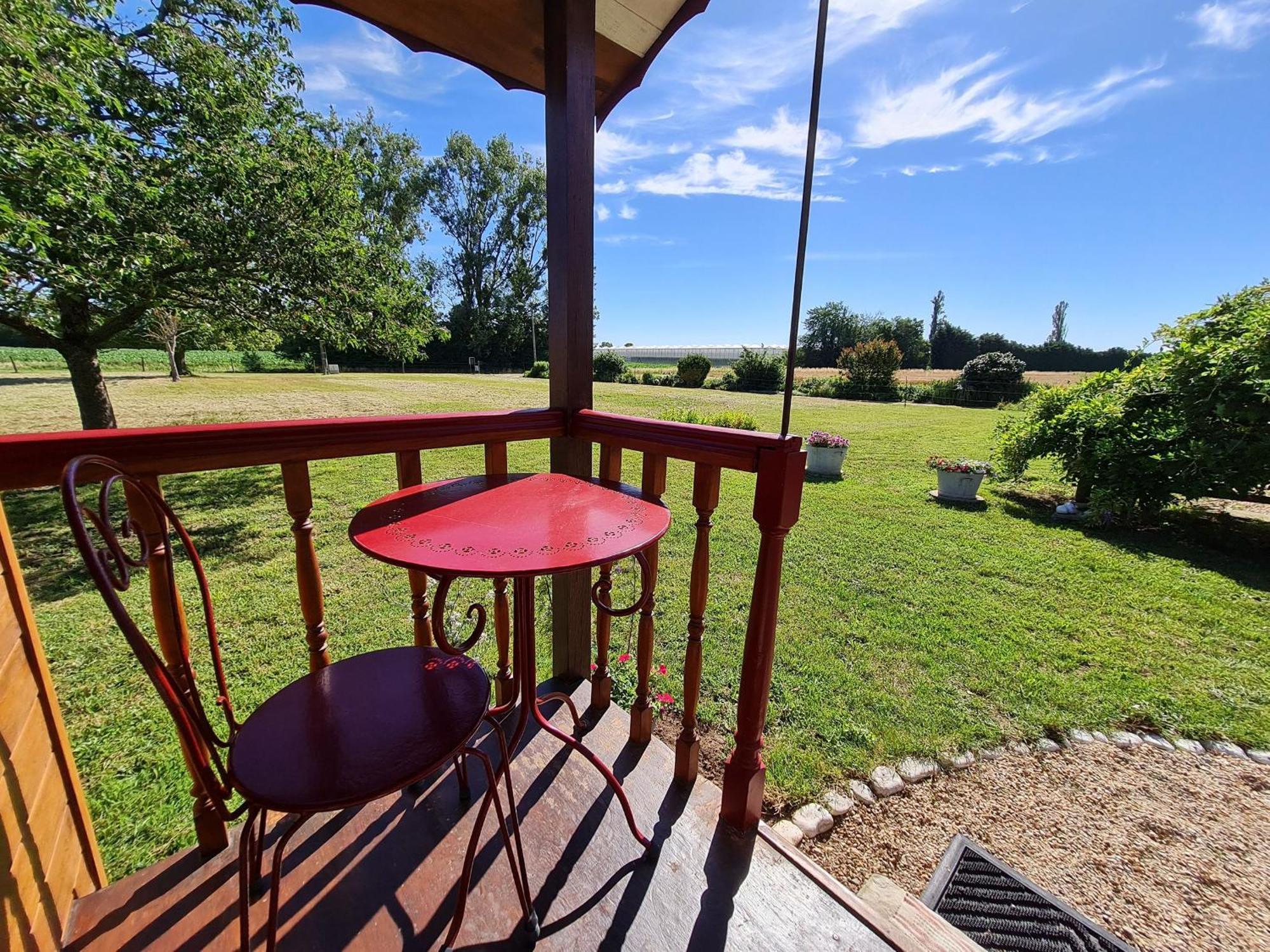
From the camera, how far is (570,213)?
145 centimetres

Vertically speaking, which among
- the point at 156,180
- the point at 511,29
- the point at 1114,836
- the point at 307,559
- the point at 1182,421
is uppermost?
the point at 156,180

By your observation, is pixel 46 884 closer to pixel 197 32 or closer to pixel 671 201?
pixel 197 32

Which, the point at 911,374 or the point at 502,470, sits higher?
the point at 911,374

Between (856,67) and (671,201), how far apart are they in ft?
34.1

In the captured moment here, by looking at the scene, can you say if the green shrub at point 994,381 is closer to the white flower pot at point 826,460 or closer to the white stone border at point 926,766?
the white flower pot at point 826,460

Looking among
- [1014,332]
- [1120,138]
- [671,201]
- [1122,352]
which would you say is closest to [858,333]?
[1014,332]

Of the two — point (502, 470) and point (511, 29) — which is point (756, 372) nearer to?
point (511, 29)

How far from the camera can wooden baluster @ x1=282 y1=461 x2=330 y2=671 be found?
110cm

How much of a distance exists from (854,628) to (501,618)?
2148 millimetres

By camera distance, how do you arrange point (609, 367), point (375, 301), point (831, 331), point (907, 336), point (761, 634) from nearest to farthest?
point (761, 634)
point (375, 301)
point (609, 367)
point (831, 331)
point (907, 336)

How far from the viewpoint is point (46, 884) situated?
875 mm

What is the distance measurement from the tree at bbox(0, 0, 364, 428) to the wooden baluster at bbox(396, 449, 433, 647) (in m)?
3.85

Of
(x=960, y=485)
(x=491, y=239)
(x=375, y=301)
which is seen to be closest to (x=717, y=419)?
(x=960, y=485)

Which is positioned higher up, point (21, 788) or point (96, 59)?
point (96, 59)
